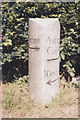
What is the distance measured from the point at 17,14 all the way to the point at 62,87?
1843mm

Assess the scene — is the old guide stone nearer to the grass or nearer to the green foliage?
the grass

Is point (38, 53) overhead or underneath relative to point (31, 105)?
overhead

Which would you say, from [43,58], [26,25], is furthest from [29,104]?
[26,25]

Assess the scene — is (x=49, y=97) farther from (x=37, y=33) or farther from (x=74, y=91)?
(x=37, y=33)

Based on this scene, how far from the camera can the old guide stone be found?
3.49 meters

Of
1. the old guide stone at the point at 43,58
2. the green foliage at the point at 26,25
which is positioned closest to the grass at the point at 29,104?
the old guide stone at the point at 43,58

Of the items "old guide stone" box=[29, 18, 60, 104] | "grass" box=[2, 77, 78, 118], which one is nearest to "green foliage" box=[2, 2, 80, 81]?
"old guide stone" box=[29, 18, 60, 104]

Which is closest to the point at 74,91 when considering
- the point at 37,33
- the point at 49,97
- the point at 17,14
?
the point at 49,97

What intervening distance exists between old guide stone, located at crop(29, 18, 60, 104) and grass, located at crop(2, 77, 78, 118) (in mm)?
154

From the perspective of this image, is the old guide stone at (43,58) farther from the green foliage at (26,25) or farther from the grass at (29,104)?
the green foliage at (26,25)

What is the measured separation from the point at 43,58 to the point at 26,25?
1089 millimetres

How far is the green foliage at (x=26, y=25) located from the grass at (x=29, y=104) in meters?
0.77

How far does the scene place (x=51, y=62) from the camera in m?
3.59

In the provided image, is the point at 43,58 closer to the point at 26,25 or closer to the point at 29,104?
the point at 29,104
